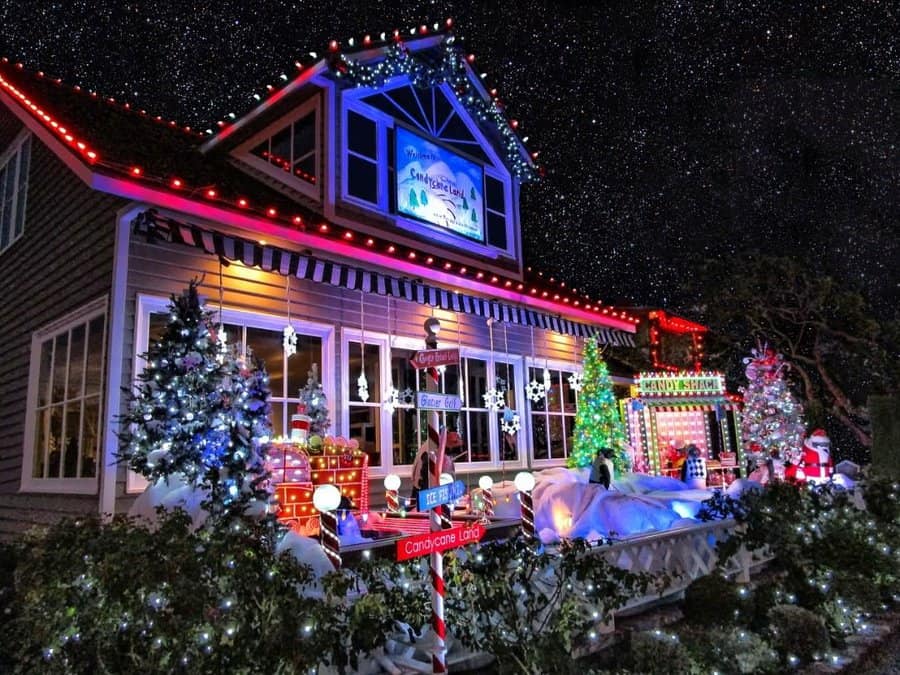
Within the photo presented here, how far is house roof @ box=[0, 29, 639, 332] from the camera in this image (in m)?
7.06

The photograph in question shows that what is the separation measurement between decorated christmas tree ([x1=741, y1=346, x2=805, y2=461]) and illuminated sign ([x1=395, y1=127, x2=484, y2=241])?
12.0 metres

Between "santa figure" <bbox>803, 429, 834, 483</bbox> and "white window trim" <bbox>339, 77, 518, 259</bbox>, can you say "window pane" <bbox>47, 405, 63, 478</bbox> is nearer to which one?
"white window trim" <bbox>339, 77, 518, 259</bbox>

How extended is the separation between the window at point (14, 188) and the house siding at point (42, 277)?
24cm

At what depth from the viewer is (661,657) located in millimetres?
4715

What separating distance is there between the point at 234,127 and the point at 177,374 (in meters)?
6.50

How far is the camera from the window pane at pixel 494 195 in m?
13.2

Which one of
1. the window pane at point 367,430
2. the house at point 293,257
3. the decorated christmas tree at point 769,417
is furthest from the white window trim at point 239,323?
the decorated christmas tree at point 769,417

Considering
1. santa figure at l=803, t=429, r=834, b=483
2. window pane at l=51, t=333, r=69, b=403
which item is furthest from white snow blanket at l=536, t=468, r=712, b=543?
santa figure at l=803, t=429, r=834, b=483

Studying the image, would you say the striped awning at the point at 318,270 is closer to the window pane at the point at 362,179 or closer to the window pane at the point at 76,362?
the window pane at the point at 362,179

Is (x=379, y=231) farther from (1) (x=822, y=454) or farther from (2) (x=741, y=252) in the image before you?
(2) (x=741, y=252)

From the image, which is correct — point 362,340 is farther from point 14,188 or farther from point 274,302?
point 14,188

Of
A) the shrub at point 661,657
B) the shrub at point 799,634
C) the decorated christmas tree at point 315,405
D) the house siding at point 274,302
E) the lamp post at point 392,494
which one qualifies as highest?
the house siding at point 274,302

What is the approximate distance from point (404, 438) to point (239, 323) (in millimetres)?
3405

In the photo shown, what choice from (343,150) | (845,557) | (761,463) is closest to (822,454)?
(761,463)
